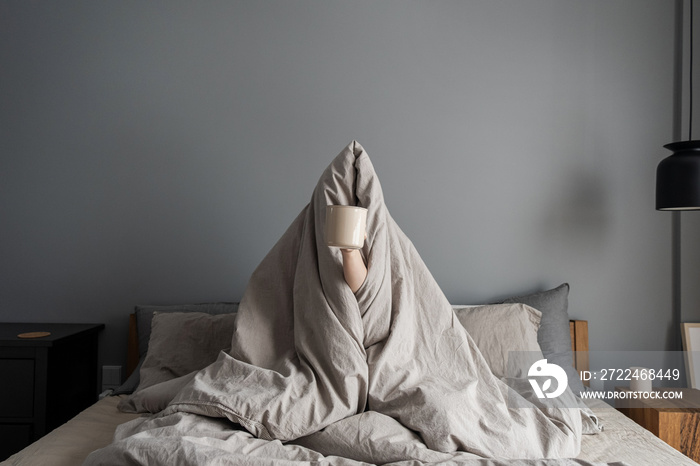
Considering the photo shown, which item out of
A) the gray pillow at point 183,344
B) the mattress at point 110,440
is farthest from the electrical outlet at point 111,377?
the mattress at point 110,440

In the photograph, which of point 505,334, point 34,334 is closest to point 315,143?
point 505,334

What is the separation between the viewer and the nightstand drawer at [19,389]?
219 centimetres

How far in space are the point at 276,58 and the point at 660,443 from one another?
2245 millimetres

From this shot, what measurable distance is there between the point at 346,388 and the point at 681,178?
171cm

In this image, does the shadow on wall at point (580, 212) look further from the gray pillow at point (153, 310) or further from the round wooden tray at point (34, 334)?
the round wooden tray at point (34, 334)

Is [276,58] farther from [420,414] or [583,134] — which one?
[420,414]

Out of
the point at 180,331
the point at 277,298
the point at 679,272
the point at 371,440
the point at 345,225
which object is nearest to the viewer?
the point at 371,440

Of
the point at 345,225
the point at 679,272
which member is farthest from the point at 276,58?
the point at 679,272

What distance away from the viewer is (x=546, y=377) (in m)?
1.99

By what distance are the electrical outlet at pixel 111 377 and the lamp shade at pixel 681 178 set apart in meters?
2.61

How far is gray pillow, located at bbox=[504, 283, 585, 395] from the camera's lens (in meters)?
2.23

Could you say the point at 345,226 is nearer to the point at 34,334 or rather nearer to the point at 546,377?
the point at 546,377

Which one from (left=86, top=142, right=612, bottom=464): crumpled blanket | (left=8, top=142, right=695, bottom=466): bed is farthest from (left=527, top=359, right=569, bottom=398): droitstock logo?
(left=86, top=142, right=612, bottom=464): crumpled blanket

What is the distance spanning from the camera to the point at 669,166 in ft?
7.47
